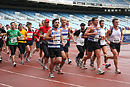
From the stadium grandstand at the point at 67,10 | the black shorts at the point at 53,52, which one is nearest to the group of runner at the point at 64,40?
the black shorts at the point at 53,52

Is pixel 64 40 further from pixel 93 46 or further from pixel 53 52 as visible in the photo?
pixel 53 52

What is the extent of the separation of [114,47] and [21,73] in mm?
3753

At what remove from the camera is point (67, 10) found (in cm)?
5031

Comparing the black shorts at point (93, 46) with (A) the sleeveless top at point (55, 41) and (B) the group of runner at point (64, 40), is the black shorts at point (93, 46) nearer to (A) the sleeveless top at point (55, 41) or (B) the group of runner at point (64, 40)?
(B) the group of runner at point (64, 40)

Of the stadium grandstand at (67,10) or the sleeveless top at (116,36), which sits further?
the stadium grandstand at (67,10)

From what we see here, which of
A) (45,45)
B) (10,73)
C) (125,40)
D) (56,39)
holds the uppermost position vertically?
(56,39)

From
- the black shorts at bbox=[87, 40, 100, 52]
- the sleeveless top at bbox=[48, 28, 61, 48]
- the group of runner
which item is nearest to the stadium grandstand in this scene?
the group of runner

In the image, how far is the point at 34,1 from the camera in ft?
139

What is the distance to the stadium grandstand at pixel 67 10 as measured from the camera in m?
39.3

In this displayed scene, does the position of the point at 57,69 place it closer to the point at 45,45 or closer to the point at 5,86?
the point at 45,45

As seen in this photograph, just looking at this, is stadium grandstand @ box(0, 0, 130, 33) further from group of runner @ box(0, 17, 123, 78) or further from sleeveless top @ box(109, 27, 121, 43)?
sleeveless top @ box(109, 27, 121, 43)

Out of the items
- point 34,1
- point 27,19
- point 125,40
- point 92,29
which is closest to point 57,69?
point 92,29

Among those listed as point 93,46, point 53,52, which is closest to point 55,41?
point 53,52

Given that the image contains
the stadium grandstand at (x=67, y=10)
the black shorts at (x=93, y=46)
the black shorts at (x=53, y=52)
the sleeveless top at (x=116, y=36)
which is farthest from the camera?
the stadium grandstand at (x=67, y=10)
